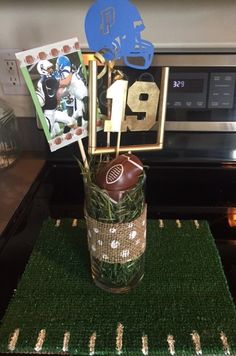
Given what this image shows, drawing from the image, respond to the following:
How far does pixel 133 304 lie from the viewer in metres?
0.55

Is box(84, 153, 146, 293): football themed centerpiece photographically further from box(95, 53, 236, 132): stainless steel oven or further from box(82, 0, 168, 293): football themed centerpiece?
box(95, 53, 236, 132): stainless steel oven

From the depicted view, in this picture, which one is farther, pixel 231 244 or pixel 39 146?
pixel 39 146

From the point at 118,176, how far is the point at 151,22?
24.3 inches

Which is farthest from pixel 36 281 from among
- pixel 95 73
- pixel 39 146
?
pixel 39 146

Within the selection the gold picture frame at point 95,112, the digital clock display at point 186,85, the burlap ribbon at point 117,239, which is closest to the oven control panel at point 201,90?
the digital clock display at point 186,85

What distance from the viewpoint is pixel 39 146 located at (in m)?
1.05

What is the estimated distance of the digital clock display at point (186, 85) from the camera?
2.99ft

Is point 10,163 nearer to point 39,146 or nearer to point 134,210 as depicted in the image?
point 39,146

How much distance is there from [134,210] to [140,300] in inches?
5.9

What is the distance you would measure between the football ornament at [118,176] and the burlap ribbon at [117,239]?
49mm

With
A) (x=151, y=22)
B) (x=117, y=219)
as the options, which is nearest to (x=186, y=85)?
(x=151, y=22)

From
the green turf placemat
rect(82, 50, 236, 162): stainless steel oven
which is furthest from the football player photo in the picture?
rect(82, 50, 236, 162): stainless steel oven

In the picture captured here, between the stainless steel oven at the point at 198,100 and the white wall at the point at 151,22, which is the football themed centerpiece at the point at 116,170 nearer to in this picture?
the stainless steel oven at the point at 198,100

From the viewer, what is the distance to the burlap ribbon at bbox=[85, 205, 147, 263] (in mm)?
532
